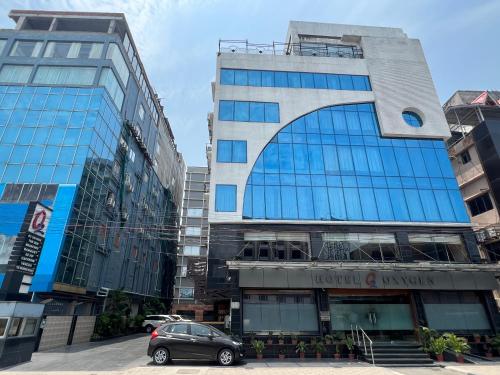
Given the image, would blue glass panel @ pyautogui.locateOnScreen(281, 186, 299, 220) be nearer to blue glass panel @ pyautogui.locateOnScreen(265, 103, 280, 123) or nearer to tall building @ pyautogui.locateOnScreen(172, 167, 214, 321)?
blue glass panel @ pyautogui.locateOnScreen(265, 103, 280, 123)

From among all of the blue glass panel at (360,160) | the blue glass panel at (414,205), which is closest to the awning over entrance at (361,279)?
the blue glass panel at (414,205)

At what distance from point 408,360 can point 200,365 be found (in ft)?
33.7

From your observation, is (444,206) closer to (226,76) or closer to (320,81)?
(320,81)

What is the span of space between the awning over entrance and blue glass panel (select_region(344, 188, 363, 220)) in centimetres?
414

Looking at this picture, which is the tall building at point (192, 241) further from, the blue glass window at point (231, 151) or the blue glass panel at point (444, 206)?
the blue glass panel at point (444, 206)

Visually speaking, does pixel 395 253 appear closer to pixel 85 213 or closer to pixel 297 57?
pixel 297 57

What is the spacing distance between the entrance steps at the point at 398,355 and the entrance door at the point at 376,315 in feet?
5.41

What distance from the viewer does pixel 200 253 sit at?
5759cm

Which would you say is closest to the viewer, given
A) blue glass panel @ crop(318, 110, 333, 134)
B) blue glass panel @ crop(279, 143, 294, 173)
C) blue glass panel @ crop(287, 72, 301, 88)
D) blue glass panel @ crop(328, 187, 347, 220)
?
blue glass panel @ crop(328, 187, 347, 220)

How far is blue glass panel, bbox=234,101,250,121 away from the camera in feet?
78.4

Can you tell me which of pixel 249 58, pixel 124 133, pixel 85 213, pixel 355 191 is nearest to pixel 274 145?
pixel 355 191

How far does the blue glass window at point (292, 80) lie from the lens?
25.7 meters

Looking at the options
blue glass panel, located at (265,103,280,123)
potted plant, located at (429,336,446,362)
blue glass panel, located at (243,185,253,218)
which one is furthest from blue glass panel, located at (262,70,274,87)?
potted plant, located at (429,336,446,362)

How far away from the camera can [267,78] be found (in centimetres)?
2598
